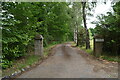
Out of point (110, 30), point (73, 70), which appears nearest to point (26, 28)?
point (73, 70)

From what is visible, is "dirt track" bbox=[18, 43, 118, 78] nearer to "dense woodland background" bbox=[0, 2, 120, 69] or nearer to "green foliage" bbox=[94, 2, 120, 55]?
"dense woodland background" bbox=[0, 2, 120, 69]

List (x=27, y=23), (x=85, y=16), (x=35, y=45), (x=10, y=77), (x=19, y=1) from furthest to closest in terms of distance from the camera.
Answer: (x=85, y=16) < (x=35, y=45) < (x=27, y=23) < (x=19, y=1) < (x=10, y=77)

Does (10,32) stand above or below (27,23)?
below

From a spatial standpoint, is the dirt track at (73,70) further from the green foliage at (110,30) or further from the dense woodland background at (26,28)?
the green foliage at (110,30)

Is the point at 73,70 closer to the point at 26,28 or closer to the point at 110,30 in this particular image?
the point at 26,28

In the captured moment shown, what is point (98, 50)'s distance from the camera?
24.6 feet

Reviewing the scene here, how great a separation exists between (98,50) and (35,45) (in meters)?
4.30

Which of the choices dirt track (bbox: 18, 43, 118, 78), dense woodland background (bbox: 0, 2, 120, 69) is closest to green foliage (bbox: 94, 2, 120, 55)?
dense woodland background (bbox: 0, 2, 120, 69)

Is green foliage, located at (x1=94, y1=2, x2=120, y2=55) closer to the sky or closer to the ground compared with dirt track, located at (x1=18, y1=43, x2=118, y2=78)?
closer to the sky

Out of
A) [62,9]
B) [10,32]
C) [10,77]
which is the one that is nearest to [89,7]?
[62,9]

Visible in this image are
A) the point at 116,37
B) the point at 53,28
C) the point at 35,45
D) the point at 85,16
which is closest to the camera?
the point at 116,37

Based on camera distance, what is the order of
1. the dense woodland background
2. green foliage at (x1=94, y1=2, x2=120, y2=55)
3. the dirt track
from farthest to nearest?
green foliage at (x1=94, y1=2, x2=120, y2=55)
the dense woodland background
the dirt track

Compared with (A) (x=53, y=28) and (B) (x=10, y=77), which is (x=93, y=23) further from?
(A) (x=53, y=28)

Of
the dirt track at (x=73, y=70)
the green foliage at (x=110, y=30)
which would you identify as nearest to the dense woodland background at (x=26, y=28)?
the green foliage at (x=110, y=30)
